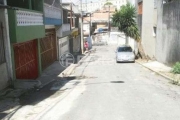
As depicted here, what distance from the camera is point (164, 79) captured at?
17750 mm

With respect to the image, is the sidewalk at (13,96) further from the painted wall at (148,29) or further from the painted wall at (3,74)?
the painted wall at (148,29)

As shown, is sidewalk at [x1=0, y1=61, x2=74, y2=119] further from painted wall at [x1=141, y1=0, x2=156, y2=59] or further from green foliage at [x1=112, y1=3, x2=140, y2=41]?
green foliage at [x1=112, y1=3, x2=140, y2=41]

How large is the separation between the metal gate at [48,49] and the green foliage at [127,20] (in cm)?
860

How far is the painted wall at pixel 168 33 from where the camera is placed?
67.1 feet

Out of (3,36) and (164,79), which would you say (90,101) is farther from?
(164,79)

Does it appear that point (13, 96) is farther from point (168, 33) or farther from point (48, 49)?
point (168, 33)

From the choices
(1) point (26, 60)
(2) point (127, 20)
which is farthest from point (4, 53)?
(2) point (127, 20)

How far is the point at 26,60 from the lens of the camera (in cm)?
1708

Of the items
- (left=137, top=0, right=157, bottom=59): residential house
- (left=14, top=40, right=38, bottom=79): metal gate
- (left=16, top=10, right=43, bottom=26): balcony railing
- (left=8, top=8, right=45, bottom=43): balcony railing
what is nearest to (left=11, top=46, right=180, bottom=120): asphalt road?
(left=14, top=40, right=38, bottom=79): metal gate

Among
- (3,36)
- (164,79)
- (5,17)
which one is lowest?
(164,79)

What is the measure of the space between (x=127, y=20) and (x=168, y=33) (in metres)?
9.23

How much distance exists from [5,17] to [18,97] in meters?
3.73

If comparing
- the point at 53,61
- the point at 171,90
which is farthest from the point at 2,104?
the point at 53,61

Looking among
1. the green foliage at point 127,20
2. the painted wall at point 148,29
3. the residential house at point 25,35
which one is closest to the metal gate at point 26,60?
the residential house at point 25,35
